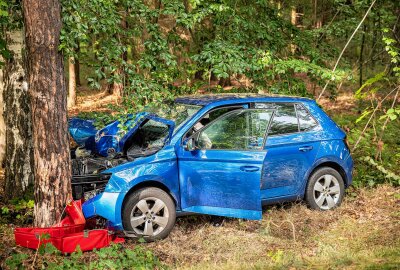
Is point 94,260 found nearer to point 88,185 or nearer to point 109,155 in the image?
point 88,185

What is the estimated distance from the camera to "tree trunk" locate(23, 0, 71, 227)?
6262mm

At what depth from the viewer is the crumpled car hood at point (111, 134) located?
24.0 feet

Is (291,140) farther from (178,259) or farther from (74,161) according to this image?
(74,161)

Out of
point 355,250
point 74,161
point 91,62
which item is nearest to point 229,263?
point 355,250

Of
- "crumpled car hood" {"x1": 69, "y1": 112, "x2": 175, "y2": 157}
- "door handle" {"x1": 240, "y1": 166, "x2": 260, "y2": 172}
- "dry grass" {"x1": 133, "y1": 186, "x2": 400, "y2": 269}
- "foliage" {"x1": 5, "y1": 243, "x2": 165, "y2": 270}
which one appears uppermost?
"crumpled car hood" {"x1": 69, "y1": 112, "x2": 175, "y2": 157}

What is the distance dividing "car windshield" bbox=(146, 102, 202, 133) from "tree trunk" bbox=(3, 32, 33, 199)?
226cm

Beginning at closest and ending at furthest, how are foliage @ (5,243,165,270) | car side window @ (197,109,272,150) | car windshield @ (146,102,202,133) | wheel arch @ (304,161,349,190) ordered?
1. foliage @ (5,243,165,270)
2. car side window @ (197,109,272,150)
3. car windshield @ (146,102,202,133)
4. wheel arch @ (304,161,349,190)

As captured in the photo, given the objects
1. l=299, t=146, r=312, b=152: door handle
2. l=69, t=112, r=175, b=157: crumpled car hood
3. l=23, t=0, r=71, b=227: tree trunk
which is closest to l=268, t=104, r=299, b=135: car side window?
l=299, t=146, r=312, b=152: door handle

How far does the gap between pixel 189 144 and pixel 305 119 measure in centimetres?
211

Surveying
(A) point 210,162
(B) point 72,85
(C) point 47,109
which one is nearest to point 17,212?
(C) point 47,109

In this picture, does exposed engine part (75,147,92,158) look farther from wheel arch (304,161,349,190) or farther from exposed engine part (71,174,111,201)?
wheel arch (304,161,349,190)

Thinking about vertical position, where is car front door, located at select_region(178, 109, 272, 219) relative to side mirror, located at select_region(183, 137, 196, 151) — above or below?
below

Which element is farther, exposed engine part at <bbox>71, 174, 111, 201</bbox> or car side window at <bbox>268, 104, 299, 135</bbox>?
car side window at <bbox>268, 104, 299, 135</bbox>

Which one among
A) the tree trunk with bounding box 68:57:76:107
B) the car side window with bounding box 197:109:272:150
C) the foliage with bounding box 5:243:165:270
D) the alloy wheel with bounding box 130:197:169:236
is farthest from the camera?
the tree trunk with bounding box 68:57:76:107
